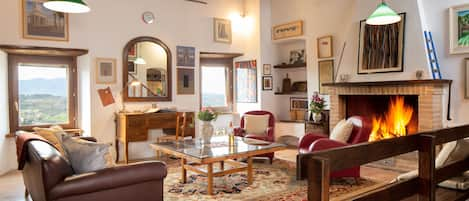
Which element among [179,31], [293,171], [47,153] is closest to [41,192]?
[47,153]

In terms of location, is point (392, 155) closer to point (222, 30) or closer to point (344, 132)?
point (344, 132)

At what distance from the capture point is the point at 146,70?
21.0ft

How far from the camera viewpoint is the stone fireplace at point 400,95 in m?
5.01

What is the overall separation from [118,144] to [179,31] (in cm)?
241

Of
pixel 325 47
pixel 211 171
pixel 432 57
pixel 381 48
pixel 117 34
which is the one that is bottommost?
pixel 211 171

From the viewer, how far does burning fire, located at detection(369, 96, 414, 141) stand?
560cm

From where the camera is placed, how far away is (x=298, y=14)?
7.20 metres

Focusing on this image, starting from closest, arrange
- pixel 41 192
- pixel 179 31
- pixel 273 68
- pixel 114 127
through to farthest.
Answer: pixel 41 192, pixel 114 127, pixel 179 31, pixel 273 68

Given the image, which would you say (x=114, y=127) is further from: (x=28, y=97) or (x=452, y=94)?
(x=452, y=94)

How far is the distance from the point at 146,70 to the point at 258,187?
131 inches

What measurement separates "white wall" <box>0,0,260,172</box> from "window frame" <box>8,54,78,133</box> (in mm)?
147

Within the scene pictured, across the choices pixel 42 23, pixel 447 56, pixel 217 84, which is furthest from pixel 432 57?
pixel 42 23

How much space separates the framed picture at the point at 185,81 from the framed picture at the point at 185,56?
12 centimetres

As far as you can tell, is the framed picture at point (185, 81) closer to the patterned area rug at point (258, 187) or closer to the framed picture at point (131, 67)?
the framed picture at point (131, 67)
